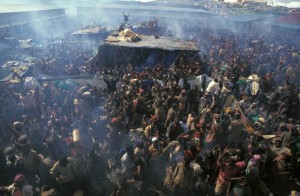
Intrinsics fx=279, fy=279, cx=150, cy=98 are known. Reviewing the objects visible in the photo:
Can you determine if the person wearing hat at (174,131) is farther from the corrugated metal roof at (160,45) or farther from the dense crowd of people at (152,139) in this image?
the corrugated metal roof at (160,45)

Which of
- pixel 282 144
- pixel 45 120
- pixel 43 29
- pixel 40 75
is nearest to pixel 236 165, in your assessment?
pixel 282 144

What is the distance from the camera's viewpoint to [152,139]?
7375 mm

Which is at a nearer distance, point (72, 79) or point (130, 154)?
point (130, 154)

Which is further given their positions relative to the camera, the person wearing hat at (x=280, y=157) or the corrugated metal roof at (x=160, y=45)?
the corrugated metal roof at (x=160, y=45)

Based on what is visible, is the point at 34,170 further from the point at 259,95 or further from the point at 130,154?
the point at 259,95

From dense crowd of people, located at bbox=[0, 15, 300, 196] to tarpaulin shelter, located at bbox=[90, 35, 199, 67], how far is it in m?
2.12

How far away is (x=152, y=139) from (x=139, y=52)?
9.92 metres

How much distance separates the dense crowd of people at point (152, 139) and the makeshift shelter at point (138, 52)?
213 cm

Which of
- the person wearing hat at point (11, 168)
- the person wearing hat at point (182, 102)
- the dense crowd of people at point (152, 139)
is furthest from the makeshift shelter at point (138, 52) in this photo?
the person wearing hat at point (11, 168)

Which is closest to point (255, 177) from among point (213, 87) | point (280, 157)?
point (280, 157)

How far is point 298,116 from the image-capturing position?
11.4m

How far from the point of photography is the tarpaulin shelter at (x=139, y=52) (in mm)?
16109

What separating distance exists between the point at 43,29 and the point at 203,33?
20238mm

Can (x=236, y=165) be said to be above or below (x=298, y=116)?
above
